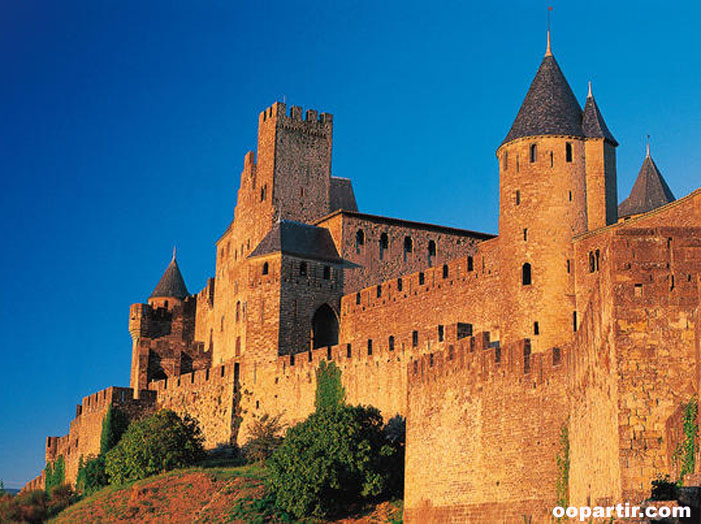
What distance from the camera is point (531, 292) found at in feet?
130

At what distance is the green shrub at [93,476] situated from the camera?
5382cm

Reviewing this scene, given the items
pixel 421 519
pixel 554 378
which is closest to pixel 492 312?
pixel 421 519

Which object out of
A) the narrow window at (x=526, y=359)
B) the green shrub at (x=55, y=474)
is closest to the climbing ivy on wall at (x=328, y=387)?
the narrow window at (x=526, y=359)

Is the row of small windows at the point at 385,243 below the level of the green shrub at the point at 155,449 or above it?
above

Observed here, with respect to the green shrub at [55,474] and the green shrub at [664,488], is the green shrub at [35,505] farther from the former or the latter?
the green shrub at [664,488]

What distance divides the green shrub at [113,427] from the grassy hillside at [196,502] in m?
7.55

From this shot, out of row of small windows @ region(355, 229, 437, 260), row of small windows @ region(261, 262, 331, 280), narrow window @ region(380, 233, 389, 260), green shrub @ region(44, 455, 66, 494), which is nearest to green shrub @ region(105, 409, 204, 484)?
row of small windows @ region(261, 262, 331, 280)

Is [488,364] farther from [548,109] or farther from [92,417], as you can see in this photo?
[92,417]

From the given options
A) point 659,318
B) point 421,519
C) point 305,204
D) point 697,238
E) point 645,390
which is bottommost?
point 421,519

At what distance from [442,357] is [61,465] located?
3775 cm

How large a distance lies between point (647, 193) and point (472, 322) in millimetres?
11766

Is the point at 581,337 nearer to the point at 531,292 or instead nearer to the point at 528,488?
the point at 528,488

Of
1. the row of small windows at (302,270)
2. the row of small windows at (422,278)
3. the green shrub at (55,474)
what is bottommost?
the green shrub at (55,474)

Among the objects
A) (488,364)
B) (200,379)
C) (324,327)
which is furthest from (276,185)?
(488,364)
